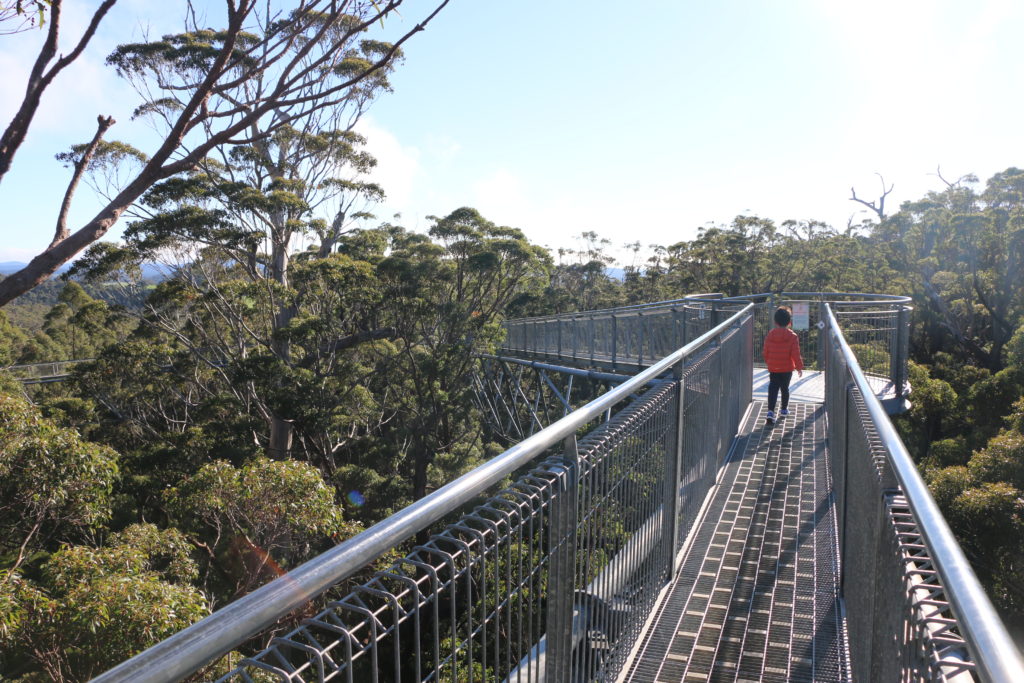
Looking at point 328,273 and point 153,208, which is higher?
point 153,208

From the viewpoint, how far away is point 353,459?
26.7m

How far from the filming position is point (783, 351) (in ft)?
25.0

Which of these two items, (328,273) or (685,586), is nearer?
(685,586)

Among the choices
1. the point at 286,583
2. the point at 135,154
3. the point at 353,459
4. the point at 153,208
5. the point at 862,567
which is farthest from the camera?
the point at 353,459

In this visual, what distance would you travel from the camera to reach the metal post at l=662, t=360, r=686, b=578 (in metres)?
3.80

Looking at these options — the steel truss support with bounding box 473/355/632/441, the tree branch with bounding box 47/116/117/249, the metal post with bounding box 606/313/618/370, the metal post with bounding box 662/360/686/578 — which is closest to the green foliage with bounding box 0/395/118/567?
the tree branch with bounding box 47/116/117/249

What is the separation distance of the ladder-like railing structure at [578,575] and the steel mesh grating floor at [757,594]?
0.17m

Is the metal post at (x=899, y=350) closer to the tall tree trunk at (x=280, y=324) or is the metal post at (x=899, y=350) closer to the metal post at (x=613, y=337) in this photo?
the metal post at (x=613, y=337)

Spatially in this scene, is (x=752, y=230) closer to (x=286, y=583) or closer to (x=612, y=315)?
Answer: (x=612, y=315)

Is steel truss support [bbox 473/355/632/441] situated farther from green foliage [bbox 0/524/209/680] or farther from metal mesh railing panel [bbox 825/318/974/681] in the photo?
metal mesh railing panel [bbox 825/318/974/681]

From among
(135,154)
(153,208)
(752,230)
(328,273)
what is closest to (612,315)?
(328,273)

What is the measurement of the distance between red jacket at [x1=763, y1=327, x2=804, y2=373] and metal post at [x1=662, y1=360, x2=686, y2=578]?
4.13 m

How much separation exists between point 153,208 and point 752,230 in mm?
27402

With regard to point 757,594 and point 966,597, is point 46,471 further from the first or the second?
point 966,597
